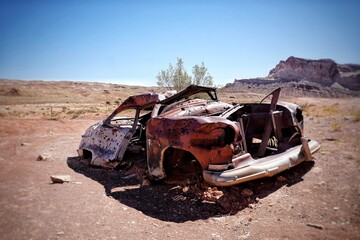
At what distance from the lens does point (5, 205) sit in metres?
4.04

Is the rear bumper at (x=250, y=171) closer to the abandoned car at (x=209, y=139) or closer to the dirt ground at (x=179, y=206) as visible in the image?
the abandoned car at (x=209, y=139)

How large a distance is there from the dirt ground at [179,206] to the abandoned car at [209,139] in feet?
1.52

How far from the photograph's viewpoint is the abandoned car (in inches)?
148

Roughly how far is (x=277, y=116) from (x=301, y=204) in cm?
201

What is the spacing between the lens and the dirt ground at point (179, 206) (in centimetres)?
312

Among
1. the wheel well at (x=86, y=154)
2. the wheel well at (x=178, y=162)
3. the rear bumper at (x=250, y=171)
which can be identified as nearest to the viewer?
the rear bumper at (x=250, y=171)

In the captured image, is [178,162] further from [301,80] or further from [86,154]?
[301,80]

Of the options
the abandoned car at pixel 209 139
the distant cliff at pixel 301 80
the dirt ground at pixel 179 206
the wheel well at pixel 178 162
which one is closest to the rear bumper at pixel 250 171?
the abandoned car at pixel 209 139

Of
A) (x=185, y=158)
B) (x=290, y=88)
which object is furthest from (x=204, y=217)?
(x=290, y=88)

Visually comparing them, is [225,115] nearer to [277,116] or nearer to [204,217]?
[277,116]

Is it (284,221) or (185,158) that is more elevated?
(185,158)

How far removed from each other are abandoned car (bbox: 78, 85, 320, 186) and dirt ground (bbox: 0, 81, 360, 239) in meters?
0.46

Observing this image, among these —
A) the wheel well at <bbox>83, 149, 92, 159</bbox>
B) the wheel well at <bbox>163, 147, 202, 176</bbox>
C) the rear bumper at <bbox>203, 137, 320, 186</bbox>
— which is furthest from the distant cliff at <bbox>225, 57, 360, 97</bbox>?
the rear bumper at <bbox>203, 137, 320, 186</bbox>

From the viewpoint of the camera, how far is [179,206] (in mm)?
A: 3975
